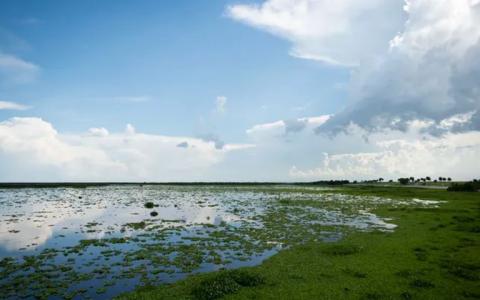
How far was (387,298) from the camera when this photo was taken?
41.8ft

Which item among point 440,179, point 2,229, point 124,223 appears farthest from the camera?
point 440,179

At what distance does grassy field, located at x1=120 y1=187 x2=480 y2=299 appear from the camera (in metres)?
13.3

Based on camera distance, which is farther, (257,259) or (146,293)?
(257,259)

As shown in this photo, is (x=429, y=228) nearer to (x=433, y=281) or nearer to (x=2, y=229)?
(x=433, y=281)

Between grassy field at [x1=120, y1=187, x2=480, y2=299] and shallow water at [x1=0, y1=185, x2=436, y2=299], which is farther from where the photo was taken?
shallow water at [x1=0, y1=185, x2=436, y2=299]

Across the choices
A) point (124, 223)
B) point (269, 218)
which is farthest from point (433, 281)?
point (124, 223)

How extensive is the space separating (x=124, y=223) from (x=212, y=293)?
2370cm

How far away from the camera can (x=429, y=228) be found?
28.3 meters

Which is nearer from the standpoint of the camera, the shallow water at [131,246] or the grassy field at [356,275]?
the grassy field at [356,275]

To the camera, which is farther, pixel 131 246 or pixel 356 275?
pixel 131 246

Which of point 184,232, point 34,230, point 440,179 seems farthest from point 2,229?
point 440,179

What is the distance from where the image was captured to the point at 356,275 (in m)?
15.6

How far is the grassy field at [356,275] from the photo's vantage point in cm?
1327

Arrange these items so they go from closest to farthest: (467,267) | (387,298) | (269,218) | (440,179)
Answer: (387,298), (467,267), (269,218), (440,179)
